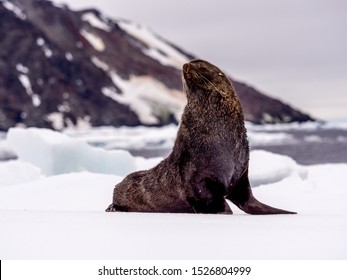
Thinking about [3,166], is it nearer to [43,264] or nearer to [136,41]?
[43,264]

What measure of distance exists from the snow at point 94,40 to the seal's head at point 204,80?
88808 mm

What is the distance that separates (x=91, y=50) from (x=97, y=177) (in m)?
84.1

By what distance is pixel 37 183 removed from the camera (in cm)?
870

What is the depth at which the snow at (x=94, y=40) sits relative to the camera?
93.1 meters

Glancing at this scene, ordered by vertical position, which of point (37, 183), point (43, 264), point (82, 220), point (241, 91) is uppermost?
point (241, 91)

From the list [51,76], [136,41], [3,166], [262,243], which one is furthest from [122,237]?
[136,41]

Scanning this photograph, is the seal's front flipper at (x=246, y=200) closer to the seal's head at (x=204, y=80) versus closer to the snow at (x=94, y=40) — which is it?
the seal's head at (x=204, y=80)

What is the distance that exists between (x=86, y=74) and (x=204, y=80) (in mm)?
76345

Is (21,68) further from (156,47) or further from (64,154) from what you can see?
(64,154)

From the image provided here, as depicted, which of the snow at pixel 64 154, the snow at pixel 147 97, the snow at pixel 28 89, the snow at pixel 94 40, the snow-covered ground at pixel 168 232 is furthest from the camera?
the snow at pixel 94 40

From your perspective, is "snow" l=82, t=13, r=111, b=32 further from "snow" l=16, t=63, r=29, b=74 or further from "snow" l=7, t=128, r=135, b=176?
"snow" l=7, t=128, r=135, b=176

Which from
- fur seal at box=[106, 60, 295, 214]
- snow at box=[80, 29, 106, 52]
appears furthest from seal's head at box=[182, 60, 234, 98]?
snow at box=[80, 29, 106, 52]

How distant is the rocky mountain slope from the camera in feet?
232

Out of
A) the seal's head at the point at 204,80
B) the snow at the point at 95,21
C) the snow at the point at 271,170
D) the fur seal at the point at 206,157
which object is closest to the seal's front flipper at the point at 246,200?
the fur seal at the point at 206,157
